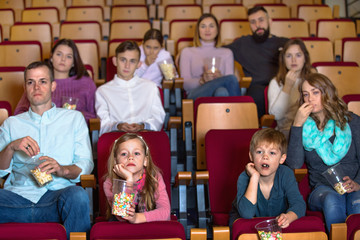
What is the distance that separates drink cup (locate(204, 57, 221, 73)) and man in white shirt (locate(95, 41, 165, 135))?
12.3 inches

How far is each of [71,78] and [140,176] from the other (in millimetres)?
892


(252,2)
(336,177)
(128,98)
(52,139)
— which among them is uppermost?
(252,2)

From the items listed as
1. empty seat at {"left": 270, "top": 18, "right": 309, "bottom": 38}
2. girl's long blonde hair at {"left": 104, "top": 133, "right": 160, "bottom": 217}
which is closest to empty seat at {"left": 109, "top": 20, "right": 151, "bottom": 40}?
empty seat at {"left": 270, "top": 18, "right": 309, "bottom": 38}

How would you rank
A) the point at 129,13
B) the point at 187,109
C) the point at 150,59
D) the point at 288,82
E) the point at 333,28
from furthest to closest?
the point at 129,13 < the point at 333,28 < the point at 150,59 < the point at 288,82 < the point at 187,109

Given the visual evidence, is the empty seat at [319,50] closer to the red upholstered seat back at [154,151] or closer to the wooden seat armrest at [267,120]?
the wooden seat armrest at [267,120]

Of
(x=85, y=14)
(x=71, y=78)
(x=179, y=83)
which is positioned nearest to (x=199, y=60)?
(x=179, y=83)

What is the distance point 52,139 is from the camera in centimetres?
157

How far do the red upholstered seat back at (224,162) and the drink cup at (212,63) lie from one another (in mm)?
658

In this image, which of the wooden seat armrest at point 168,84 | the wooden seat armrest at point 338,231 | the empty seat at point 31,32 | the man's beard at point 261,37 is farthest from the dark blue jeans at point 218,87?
the empty seat at point 31,32

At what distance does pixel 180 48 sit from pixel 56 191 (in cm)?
152

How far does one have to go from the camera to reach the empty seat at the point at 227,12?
344 centimetres

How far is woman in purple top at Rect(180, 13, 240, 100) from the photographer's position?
2.22 metres

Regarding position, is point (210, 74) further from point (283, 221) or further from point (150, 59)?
point (283, 221)

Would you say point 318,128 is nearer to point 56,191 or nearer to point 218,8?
point 56,191
